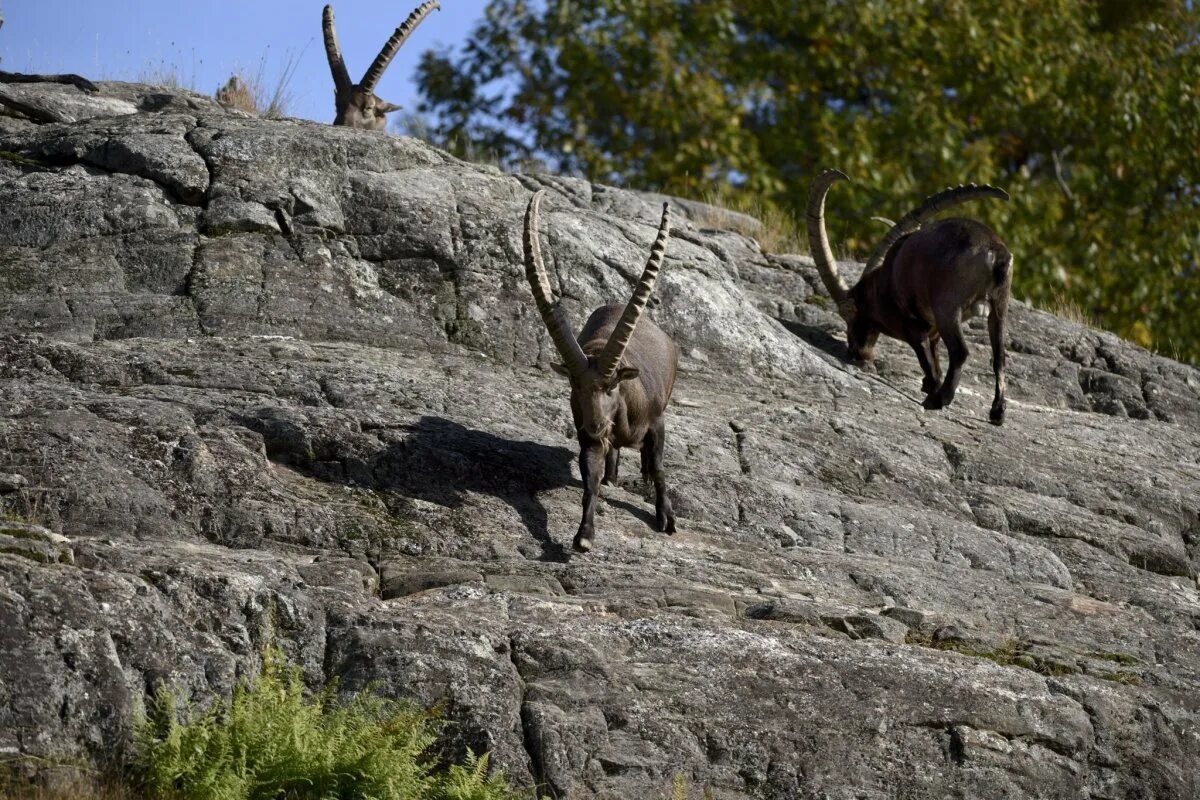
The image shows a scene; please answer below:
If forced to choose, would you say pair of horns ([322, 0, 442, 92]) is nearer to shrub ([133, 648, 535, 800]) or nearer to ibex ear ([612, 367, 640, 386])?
ibex ear ([612, 367, 640, 386])

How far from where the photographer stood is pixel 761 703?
26.3ft

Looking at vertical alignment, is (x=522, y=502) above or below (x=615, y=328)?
below

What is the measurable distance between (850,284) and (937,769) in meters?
10.5

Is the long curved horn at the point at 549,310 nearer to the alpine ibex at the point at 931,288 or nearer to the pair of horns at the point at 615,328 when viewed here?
the pair of horns at the point at 615,328

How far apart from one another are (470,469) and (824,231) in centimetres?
780

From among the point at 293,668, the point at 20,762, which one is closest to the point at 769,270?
the point at 293,668

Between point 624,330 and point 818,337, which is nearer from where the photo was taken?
point 624,330

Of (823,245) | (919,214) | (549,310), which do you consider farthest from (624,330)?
(919,214)

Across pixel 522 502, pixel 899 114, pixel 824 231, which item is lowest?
pixel 522 502

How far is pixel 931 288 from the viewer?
50.0ft

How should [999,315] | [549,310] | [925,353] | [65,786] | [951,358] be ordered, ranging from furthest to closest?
1. [925,353]
2. [999,315]
3. [951,358]
4. [549,310]
5. [65,786]

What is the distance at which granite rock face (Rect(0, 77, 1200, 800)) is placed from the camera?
7.70 meters

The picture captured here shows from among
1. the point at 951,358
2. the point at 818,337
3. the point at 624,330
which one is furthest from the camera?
the point at 818,337

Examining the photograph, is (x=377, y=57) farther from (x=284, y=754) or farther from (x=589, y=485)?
(x=284, y=754)
